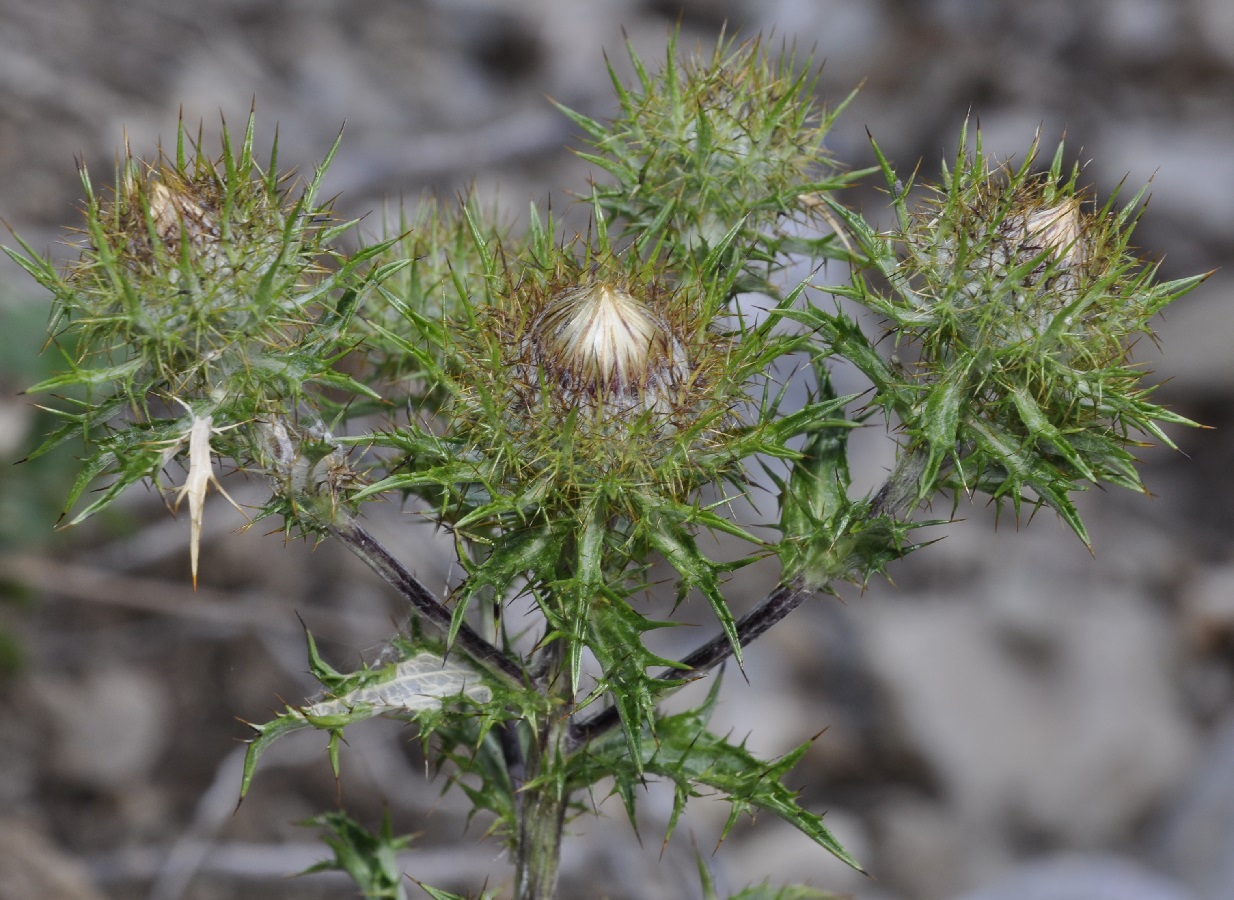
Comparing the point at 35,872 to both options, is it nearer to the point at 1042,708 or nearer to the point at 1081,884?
the point at 1081,884

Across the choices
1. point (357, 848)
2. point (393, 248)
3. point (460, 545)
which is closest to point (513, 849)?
point (357, 848)

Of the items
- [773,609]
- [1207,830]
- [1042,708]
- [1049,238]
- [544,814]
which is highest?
[1042,708]

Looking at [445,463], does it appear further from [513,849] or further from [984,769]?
[984,769]

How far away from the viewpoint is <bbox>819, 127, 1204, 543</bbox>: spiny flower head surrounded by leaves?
2.04m

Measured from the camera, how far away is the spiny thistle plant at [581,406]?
197 cm

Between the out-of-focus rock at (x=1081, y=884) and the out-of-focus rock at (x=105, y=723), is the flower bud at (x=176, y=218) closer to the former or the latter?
the out-of-focus rock at (x=105, y=723)

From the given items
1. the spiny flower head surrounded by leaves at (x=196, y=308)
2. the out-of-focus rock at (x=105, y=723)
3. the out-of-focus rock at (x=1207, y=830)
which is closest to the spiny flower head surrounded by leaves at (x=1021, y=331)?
the spiny flower head surrounded by leaves at (x=196, y=308)

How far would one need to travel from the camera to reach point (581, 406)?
2.07 meters

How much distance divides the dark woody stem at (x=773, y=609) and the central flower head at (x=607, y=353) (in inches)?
18.7

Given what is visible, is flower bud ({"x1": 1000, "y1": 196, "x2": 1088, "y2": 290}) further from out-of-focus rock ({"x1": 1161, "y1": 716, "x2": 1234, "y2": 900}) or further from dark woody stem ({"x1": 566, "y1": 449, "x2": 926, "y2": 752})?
out-of-focus rock ({"x1": 1161, "y1": 716, "x2": 1234, "y2": 900})

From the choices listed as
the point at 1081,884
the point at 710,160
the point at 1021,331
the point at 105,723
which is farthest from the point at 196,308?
the point at 1081,884

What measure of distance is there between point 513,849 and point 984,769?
19.8ft

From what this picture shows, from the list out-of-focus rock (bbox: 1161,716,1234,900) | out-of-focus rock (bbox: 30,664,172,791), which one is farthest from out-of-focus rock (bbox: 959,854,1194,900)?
out-of-focus rock (bbox: 30,664,172,791)

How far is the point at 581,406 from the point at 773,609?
574mm
